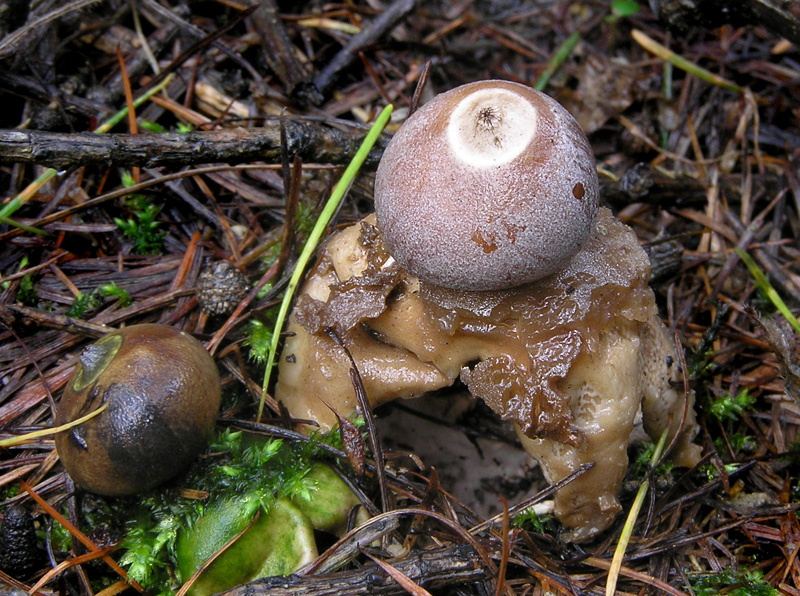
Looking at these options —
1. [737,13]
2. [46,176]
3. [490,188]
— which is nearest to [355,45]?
[46,176]

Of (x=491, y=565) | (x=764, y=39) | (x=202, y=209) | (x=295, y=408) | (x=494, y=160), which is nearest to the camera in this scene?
(x=494, y=160)

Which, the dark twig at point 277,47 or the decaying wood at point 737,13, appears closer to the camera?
the decaying wood at point 737,13

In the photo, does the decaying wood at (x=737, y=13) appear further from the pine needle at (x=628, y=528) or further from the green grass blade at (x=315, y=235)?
the pine needle at (x=628, y=528)

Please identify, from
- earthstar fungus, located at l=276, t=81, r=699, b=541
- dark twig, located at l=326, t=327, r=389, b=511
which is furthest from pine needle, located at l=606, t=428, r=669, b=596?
dark twig, located at l=326, t=327, r=389, b=511

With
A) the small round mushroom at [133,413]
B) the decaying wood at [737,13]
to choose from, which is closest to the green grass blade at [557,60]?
the decaying wood at [737,13]

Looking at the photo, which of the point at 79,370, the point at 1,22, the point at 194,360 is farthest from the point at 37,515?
the point at 1,22

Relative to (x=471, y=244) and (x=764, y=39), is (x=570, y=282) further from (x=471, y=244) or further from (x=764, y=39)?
(x=764, y=39)

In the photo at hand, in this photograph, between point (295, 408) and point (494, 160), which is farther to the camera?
point (295, 408)
